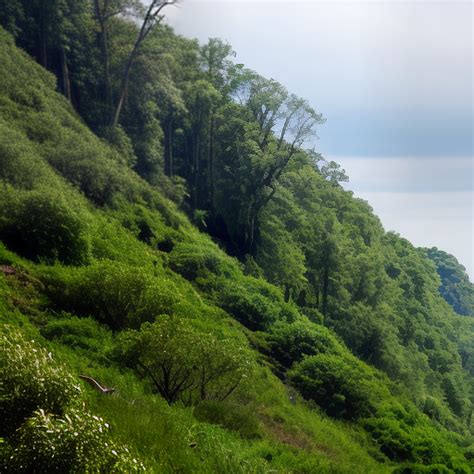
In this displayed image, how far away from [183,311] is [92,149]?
39.1 ft

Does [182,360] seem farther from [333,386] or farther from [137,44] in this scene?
[137,44]

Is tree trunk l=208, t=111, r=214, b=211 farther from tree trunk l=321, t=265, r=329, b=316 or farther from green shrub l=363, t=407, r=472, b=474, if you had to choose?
green shrub l=363, t=407, r=472, b=474

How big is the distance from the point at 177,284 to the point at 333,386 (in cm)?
747

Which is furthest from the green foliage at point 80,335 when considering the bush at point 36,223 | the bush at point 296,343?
the bush at point 296,343

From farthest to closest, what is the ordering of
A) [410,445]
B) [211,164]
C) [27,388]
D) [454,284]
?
[454,284]
[211,164]
[410,445]
[27,388]

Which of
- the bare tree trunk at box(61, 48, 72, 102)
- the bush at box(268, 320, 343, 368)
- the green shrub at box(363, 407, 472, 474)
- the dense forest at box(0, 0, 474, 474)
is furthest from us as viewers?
the bare tree trunk at box(61, 48, 72, 102)

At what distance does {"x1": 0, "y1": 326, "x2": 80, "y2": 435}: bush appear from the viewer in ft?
26.6

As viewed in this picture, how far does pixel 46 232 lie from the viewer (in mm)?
19141

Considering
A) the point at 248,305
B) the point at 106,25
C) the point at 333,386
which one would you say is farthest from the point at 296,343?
the point at 106,25

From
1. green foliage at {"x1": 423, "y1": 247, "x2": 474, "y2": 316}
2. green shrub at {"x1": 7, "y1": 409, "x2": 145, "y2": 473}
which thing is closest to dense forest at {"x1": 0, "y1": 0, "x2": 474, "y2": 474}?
green shrub at {"x1": 7, "y1": 409, "x2": 145, "y2": 473}

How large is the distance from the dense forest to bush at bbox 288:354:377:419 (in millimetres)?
90

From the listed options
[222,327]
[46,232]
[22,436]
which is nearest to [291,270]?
[222,327]

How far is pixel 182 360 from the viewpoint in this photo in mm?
13812

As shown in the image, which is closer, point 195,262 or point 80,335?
point 80,335
